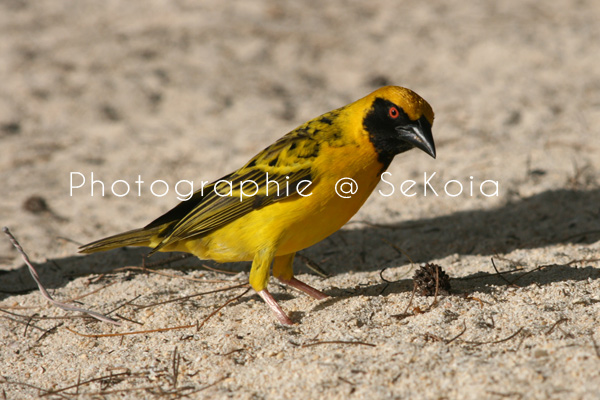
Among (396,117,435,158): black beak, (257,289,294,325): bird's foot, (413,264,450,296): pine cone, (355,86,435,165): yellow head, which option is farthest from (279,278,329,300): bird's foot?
(396,117,435,158): black beak

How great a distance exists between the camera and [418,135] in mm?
3943

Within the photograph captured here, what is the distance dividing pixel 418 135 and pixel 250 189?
3.64 feet

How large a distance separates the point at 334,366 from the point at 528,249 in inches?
97.7

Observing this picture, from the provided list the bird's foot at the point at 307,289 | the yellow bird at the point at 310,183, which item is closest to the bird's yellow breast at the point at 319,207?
the yellow bird at the point at 310,183

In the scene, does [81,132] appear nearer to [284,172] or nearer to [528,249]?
[284,172]

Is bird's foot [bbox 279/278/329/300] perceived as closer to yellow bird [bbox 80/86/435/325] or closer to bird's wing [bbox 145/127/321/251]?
yellow bird [bbox 80/86/435/325]

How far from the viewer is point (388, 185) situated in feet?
22.3

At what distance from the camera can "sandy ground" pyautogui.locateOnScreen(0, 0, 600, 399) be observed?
335cm

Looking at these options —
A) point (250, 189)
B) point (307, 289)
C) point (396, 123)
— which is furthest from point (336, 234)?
point (396, 123)

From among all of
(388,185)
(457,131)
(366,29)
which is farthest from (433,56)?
(388,185)

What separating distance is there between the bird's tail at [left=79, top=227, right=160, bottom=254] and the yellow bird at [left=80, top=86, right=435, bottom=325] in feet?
1.11

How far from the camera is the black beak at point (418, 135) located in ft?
12.8

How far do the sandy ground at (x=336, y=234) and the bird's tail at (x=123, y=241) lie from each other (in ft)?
1.12

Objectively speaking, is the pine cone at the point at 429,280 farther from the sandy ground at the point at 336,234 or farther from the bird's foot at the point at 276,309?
the bird's foot at the point at 276,309
